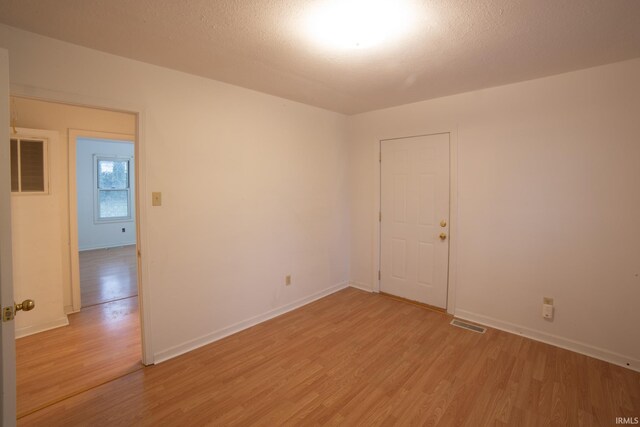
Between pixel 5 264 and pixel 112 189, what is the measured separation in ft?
22.5

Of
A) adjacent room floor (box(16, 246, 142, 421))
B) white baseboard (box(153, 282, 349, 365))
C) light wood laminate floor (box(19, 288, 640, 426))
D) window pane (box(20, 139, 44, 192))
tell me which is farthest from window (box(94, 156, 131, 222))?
light wood laminate floor (box(19, 288, 640, 426))

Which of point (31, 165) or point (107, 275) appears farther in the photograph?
point (107, 275)

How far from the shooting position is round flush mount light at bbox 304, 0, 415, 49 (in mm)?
1608

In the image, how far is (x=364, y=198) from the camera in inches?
164

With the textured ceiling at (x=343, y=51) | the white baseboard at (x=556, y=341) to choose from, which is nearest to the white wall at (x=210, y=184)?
the textured ceiling at (x=343, y=51)

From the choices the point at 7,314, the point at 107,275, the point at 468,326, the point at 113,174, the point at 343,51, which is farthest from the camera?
the point at 113,174

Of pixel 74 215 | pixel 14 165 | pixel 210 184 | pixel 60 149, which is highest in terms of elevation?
pixel 60 149

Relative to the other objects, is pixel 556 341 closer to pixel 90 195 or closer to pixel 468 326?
pixel 468 326

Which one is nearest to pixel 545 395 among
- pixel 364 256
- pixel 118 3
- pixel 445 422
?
pixel 445 422

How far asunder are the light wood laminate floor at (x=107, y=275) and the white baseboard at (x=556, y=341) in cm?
423

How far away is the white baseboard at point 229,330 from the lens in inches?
101

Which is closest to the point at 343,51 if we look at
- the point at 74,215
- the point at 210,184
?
the point at 210,184

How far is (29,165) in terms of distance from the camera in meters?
2.99

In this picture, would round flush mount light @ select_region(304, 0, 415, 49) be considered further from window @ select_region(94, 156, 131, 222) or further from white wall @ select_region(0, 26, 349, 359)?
window @ select_region(94, 156, 131, 222)
